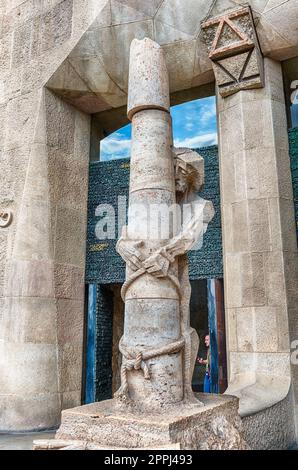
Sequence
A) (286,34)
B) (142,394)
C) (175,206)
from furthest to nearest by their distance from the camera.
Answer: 1. (286,34)
2. (175,206)
3. (142,394)

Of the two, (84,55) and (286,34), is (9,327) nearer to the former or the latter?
(84,55)

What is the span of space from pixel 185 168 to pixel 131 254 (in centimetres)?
89

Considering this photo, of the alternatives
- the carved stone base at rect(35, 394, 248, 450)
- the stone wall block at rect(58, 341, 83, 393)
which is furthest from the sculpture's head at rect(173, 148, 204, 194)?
the stone wall block at rect(58, 341, 83, 393)

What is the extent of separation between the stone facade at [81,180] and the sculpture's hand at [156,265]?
83.8 inches

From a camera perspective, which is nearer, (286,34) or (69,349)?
(286,34)

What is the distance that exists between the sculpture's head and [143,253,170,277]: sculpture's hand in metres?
0.72

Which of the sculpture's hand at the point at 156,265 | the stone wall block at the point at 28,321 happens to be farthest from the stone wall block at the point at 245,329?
the stone wall block at the point at 28,321

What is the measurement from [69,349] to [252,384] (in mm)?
2782

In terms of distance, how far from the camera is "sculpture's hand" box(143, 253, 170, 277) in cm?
295

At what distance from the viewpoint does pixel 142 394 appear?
2812 millimetres

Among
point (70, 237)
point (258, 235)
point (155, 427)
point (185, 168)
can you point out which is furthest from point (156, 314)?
point (70, 237)

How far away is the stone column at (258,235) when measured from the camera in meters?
4.84

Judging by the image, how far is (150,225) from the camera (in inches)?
123
